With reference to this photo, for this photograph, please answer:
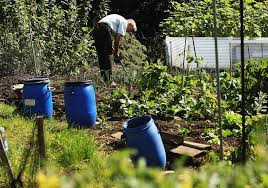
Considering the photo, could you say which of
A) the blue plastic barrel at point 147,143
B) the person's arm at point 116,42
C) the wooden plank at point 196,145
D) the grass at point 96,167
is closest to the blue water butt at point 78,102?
the grass at point 96,167

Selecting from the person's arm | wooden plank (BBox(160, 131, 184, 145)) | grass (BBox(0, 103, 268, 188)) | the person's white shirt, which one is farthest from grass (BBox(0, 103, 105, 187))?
the person's white shirt

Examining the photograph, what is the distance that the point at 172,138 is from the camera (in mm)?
5211

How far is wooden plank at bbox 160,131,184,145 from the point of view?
16.8 ft

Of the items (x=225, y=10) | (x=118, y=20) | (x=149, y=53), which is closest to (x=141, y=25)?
(x=149, y=53)

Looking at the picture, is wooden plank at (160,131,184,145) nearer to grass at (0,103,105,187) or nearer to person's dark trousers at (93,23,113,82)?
grass at (0,103,105,187)

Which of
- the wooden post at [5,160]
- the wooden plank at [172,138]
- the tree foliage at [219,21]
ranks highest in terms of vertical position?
the tree foliage at [219,21]

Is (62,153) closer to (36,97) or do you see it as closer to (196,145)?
(196,145)

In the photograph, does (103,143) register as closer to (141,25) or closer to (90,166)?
(90,166)

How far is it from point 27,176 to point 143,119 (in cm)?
132

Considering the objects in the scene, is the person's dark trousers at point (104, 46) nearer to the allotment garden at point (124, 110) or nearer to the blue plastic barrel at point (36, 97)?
the allotment garden at point (124, 110)

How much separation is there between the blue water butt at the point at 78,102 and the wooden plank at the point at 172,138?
4.25 ft

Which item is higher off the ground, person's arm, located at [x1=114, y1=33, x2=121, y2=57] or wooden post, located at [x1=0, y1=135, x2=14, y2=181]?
person's arm, located at [x1=114, y1=33, x2=121, y2=57]

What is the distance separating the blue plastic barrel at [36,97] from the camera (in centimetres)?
648

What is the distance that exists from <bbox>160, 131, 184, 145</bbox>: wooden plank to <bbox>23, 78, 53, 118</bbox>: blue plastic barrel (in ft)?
→ 6.28
